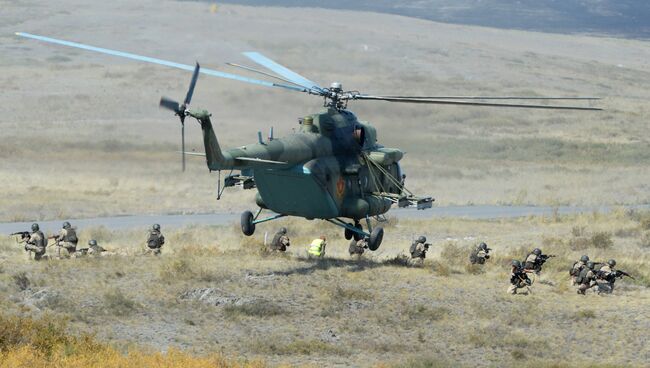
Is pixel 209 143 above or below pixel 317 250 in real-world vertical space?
above

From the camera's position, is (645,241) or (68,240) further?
(645,241)

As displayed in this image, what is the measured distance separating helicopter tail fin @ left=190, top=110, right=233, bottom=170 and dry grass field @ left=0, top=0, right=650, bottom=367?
130 inches

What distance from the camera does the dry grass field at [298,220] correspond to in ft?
81.9

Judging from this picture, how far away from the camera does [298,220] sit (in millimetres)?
48250

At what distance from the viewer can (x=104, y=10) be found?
127562mm

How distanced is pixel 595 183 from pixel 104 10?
7769cm

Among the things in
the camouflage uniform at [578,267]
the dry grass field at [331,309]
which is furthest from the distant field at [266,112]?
the camouflage uniform at [578,267]

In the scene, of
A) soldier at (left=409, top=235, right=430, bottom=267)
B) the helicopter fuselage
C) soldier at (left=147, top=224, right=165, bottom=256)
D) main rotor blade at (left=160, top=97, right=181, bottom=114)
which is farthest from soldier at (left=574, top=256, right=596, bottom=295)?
soldier at (left=147, top=224, right=165, bottom=256)

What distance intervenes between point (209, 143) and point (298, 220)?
73.7 feet

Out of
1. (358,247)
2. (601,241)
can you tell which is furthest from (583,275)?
(601,241)

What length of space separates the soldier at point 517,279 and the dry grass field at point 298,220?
15.0 inches

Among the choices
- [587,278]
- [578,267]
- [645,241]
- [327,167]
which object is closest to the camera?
[587,278]

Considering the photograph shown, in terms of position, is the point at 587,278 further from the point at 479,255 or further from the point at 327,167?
the point at 327,167

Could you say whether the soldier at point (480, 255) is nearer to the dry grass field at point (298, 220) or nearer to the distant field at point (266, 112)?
the dry grass field at point (298, 220)
